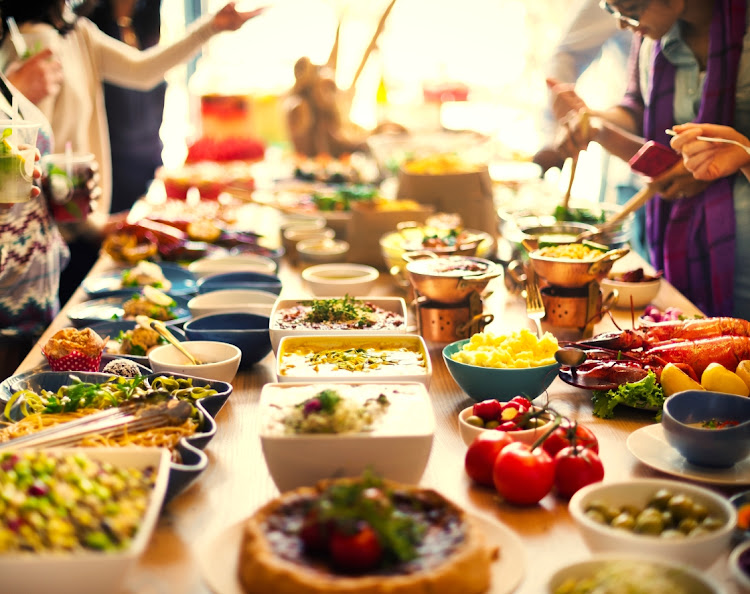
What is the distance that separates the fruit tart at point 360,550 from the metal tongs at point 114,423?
1.60 feet

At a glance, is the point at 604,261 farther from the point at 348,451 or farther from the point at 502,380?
the point at 348,451

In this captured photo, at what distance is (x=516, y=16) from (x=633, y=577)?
39.0 ft

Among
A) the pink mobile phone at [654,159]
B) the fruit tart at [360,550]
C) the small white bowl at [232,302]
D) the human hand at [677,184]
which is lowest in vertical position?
the small white bowl at [232,302]

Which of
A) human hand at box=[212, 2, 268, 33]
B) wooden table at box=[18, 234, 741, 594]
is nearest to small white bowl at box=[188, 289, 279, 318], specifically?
wooden table at box=[18, 234, 741, 594]

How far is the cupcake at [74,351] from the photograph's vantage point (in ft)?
6.98

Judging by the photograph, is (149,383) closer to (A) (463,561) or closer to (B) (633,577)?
(A) (463,561)

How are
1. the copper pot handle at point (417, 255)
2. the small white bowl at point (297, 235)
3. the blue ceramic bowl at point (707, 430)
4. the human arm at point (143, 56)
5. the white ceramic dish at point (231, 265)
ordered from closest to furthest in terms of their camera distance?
the blue ceramic bowl at point (707, 430) → the copper pot handle at point (417, 255) → the white ceramic dish at point (231, 265) → the small white bowl at point (297, 235) → the human arm at point (143, 56)

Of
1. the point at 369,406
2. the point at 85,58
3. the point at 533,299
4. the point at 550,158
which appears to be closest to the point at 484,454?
the point at 369,406

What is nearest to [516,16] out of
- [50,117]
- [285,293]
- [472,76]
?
[472,76]

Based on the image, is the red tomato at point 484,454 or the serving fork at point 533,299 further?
the serving fork at point 533,299

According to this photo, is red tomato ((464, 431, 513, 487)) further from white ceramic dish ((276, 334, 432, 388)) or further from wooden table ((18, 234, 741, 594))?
white ceramic dish ((276, 334, 432, 388))

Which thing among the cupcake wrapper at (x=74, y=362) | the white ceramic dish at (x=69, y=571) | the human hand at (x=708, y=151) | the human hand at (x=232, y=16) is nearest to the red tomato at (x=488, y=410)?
the white ceramic dish at (x=69, y=571)

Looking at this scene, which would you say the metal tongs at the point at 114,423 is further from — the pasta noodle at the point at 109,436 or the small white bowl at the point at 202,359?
the small white bowl at the point at 202,359

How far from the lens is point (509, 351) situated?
6.82 feet
